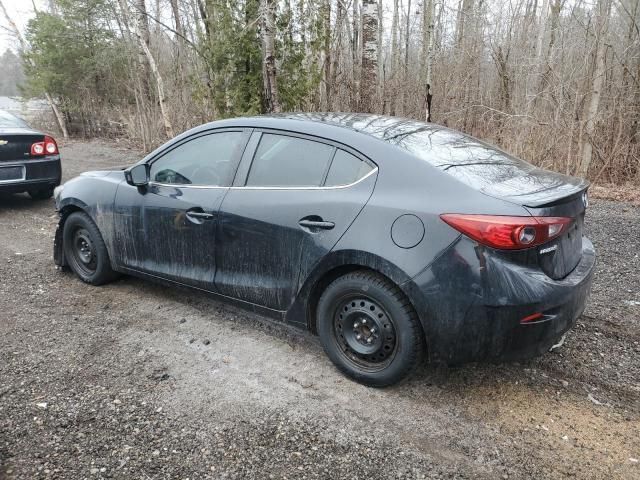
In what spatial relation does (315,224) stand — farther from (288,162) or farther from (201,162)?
(201,162)

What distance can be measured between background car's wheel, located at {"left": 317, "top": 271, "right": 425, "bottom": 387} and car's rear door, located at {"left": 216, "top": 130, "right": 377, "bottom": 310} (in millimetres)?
262

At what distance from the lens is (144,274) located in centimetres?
413

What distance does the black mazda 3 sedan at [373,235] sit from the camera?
257 cm

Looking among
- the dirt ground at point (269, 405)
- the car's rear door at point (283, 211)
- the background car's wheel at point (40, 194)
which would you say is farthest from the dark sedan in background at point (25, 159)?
the car's rear door at point (283, 211)

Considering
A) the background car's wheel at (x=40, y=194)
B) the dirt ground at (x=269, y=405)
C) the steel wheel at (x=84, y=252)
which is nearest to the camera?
the dirt ground at (x=269, y=405)

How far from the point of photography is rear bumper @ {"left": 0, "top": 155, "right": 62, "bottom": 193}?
701cm

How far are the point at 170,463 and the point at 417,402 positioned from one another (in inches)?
54.1

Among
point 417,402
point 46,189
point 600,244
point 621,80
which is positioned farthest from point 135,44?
point 417,402

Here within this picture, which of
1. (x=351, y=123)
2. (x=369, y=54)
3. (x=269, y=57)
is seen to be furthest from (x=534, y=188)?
(x=369, y=54)

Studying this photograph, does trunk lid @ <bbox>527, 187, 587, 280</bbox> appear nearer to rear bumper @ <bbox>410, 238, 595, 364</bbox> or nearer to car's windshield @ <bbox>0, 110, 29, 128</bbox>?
rear bumper @ <bbox>410, 238, 595, 364</bbox>

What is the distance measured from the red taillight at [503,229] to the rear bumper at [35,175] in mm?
6713

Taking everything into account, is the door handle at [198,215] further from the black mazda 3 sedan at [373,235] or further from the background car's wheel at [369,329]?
the background car's wheel at [369,329]

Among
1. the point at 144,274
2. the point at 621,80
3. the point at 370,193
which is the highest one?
the point at 621,80

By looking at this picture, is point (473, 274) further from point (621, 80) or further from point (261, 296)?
point (621, 80)
